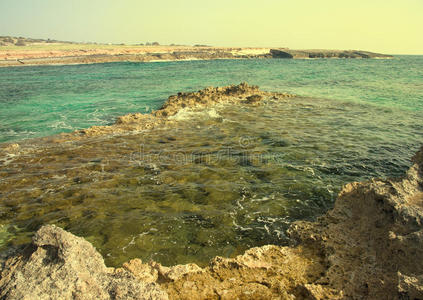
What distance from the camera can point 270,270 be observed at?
4.08 m

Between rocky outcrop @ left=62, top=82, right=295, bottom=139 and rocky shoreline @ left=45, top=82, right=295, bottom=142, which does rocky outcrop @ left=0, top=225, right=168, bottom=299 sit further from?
rocky outcrop @ left=62, top=82, right=295, bottom=139

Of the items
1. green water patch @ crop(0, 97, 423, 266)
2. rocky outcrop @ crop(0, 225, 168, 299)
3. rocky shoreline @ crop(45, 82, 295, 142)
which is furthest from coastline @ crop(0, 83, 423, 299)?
rocky shoreline @ crop(45, 82, 295, 142)

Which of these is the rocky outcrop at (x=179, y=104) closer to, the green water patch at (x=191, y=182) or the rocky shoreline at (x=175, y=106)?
the rocky shoreline at (x=175, y=106)

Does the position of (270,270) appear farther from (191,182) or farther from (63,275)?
(191,182)

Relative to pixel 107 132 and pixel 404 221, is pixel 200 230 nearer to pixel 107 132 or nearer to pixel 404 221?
pixel 404 221

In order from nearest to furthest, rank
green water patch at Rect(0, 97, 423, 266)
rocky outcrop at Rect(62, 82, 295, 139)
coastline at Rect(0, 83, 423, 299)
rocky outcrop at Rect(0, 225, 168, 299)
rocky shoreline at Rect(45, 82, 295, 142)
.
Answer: rocky outcrop at Rect(0, 225, 168, 299) < coastline at Rect(0, 83, 423, 299) < green water patch at Rect(0, 97, 423, 266) < rocky shoreline at Rect(45, 82, 295, 142) < rocky outcrop at Rect(62, 82, 295, 139)

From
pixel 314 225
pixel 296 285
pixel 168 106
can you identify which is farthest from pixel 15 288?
pixel 168 106

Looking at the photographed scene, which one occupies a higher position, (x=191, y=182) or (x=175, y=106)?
(x=175, y=106)

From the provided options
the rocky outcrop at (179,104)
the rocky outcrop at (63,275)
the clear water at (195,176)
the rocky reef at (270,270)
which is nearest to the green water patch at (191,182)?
the clear water at (195,176)

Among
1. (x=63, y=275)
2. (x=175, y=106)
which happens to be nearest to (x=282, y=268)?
(x=63, y=275)

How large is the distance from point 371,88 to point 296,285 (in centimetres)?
3053

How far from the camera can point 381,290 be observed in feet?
11.2

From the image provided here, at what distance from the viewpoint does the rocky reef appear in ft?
10.4

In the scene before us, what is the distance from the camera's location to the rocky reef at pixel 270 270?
3.16 m
